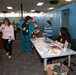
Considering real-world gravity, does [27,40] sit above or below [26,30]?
below

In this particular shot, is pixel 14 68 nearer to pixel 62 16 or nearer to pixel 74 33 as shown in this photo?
pixel 74 33

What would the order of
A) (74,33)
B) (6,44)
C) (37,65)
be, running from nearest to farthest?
1. (37,65)
2. (6,44)
3. (74,33)

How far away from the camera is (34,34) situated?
5395mm

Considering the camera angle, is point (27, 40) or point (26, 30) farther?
point (27, 40)

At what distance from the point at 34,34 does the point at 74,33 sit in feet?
5.72

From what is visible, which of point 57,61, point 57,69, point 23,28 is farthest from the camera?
point 23,28

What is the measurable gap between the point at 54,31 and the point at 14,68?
5.70 m

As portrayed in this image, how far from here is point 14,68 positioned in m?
3.95

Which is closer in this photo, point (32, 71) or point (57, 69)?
point (57, 69)

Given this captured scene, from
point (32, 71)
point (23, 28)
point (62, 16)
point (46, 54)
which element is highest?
point (62, 16)

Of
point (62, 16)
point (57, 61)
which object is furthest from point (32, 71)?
point (62, 16)

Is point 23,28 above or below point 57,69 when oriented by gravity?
above

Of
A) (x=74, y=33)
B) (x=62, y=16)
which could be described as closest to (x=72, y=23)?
(x=74, y=33)

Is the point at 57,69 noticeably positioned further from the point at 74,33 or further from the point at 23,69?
the point at 74,33
